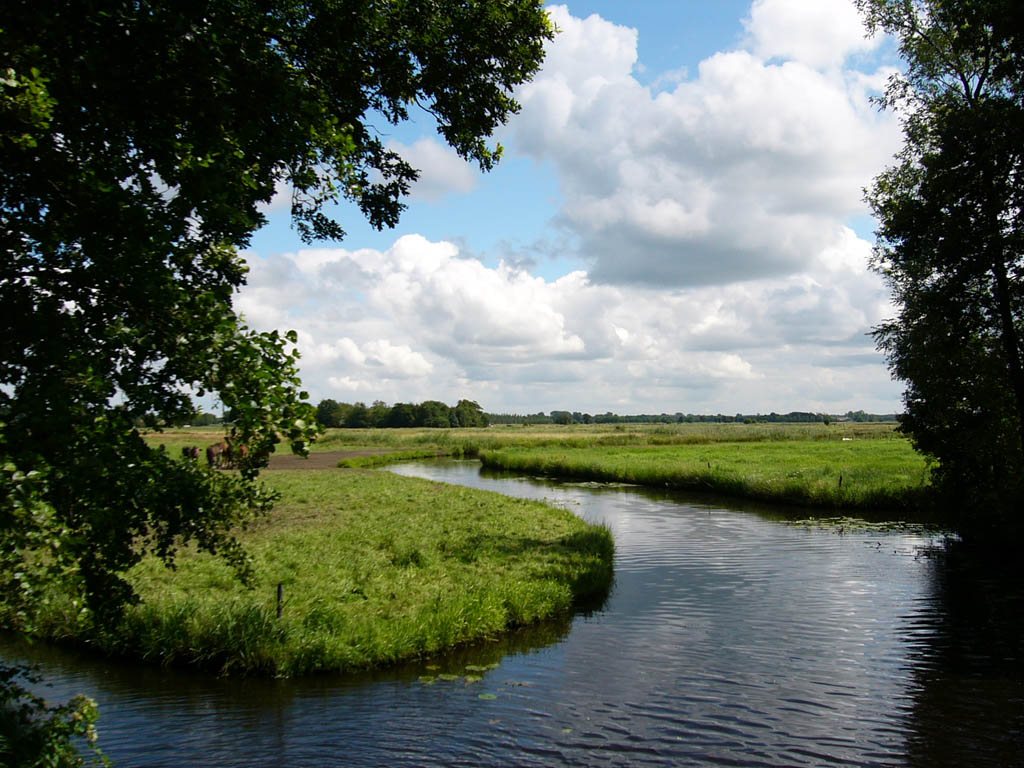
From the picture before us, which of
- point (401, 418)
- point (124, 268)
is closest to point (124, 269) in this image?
point (124, 268)

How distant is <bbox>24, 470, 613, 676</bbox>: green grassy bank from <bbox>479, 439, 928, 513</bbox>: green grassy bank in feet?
51.8

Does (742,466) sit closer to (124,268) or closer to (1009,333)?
(1009,333)

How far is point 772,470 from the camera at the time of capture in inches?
1629

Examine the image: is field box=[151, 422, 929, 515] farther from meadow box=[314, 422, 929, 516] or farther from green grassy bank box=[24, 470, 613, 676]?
green grassy bank box=[24, 470, 613, 676]

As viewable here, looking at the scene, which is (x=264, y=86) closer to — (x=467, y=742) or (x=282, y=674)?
(x=467, y=742)

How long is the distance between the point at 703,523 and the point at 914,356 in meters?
10.4

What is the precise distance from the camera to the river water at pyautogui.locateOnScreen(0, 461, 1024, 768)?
8.54 m

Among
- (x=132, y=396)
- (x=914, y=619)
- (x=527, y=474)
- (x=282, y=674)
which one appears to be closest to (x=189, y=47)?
(x=132, y=396)

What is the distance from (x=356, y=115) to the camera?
9.07 m

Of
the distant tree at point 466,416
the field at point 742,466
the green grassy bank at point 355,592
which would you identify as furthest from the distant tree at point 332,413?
the green grassy bank at point 355,592

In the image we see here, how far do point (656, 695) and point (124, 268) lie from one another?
932 cm

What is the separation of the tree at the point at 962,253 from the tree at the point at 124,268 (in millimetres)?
17360

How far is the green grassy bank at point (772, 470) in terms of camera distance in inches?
1246

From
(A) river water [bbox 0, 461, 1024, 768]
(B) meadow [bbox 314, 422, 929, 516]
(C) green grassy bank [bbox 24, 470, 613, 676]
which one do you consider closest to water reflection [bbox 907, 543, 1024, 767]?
(A) river water [bbox 0, 461, 1024, 768]
